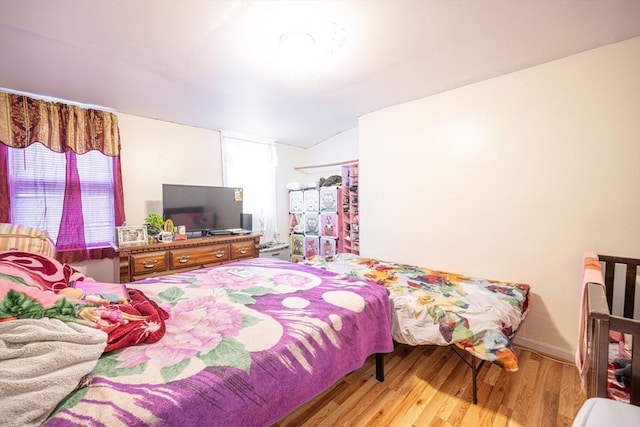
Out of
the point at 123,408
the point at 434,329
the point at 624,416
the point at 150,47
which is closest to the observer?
the point at 123,408

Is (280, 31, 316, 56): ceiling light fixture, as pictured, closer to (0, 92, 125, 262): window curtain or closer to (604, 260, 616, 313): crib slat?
(0, 92, 125, 262): window curtain

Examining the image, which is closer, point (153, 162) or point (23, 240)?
point (23, 240)

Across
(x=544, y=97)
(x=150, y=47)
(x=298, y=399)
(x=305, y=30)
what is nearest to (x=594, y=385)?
(x=298, y=399)

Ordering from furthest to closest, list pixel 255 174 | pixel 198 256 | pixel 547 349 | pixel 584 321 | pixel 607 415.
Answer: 1. pixel 255 174
2. pixel 198 256
3. pixel 547 349
4. pixel 584 321
5. pixel 607 415

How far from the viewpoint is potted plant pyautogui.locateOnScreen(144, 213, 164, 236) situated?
2787mm

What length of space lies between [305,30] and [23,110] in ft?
8.42

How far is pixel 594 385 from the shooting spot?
0.98 m

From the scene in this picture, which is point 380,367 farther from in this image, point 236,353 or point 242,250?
point 242,250

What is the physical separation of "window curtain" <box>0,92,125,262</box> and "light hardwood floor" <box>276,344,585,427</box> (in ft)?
8.58

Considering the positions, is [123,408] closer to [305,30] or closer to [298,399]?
[298,399]

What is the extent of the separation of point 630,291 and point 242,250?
11.1ft

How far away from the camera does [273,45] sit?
6.29 ft

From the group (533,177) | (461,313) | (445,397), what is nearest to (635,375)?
(461,313)

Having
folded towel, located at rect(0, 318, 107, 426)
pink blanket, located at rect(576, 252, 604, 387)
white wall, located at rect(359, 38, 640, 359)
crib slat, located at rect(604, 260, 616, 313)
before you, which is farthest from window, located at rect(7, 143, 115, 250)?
crib slat, located at rect(604, 260, 616, 313)
